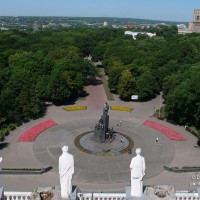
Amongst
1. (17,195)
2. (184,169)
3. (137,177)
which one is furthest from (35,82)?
(137,177)

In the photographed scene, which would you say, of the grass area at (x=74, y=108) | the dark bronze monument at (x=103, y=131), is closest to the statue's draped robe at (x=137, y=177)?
the dark bronze monument at (x=103, y=131)

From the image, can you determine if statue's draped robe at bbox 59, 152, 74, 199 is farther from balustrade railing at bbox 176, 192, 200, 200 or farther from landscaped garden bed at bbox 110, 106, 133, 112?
landscaped garden bed at bbox 110, 106, 133, 112

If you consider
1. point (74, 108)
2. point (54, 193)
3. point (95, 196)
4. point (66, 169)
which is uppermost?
point (66, 169)

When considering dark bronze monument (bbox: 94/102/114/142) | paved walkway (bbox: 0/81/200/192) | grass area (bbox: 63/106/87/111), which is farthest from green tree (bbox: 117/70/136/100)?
dark bronze monument (bbox: 94/102/114/142)

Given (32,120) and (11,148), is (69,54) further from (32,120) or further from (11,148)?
(11,148)

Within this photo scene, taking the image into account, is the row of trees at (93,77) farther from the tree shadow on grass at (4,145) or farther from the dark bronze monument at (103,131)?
the dark bronze monument at (103,131)

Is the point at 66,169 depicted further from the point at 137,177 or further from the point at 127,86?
the point at 127,86
